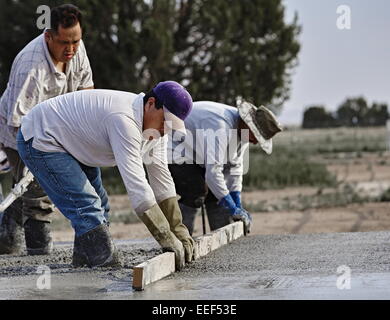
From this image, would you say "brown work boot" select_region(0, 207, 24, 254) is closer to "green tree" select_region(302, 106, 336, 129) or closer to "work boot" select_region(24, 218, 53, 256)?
"work boot" select_region(24, 218, 53, 256)

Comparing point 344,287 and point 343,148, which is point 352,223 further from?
point 343,148

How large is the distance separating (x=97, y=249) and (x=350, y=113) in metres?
63.8

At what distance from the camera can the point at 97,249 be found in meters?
6.49

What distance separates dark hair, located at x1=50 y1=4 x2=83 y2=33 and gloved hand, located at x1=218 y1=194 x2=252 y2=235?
2.28 m

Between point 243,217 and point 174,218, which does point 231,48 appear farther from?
point 174,218

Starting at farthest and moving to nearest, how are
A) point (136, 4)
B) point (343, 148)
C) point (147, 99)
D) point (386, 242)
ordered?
point (343, 148), point (136, 4), point (386, 242), point (147, 99)

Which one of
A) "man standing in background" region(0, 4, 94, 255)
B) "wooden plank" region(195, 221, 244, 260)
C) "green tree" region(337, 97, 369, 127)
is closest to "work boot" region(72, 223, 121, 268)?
"wooden plank" region(195, 221, 244, 260)

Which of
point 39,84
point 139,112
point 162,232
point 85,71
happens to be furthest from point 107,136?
point 85,71

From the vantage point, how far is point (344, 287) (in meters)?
5.30

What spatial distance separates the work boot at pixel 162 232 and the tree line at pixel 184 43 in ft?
51.8

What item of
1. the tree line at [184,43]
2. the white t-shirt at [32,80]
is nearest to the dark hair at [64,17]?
the white t-shirt at [32,80]

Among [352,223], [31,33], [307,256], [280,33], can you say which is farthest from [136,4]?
[307,256]

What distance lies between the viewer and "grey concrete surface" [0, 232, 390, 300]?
5238 millimetres
